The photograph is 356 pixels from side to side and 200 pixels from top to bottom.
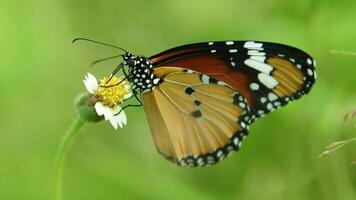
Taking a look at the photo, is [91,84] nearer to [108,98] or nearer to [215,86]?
[108,98]

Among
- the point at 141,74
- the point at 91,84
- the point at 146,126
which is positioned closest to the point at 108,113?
the point at 91,84

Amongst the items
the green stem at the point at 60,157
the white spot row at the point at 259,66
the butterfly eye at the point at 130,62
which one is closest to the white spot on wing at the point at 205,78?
the white spot row at the point at 259,66

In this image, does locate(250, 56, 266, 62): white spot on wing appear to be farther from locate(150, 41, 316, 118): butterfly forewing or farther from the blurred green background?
the blurred green background
